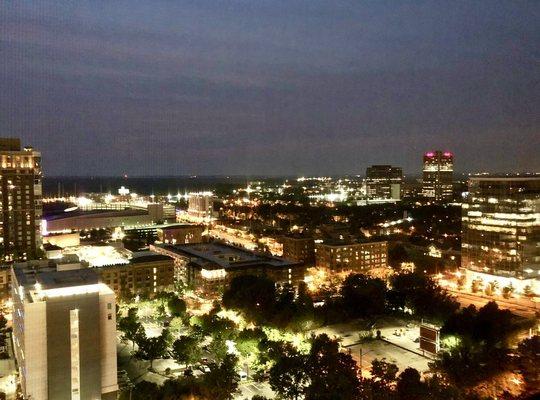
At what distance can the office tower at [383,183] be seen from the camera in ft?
306

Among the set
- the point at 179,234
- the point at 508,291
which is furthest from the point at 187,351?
the point at 179,234

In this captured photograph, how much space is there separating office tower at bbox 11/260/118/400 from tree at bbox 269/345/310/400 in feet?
16.2

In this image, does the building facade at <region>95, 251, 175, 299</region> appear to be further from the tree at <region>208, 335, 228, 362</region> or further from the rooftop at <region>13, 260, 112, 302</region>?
the tree at <region>208, 335, 228, 362</region>

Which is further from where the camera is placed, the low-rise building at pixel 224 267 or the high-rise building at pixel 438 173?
the high-rise building at pixel 438 173

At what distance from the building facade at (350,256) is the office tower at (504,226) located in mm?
5895

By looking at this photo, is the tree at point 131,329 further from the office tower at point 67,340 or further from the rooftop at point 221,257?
the rooftop at point 221,257

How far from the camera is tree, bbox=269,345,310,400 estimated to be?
13.7m

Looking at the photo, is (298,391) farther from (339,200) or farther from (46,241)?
(339,200)

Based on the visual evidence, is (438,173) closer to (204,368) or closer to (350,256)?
(350,256)

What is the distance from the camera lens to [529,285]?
26.4m

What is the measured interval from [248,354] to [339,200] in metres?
68.6

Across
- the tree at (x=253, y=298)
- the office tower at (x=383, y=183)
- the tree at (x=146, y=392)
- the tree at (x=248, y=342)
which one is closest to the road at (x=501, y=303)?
the tree at (x=253, y=298)

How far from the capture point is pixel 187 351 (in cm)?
1612

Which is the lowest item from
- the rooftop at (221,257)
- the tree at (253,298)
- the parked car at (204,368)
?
the parked car at (204,368)
